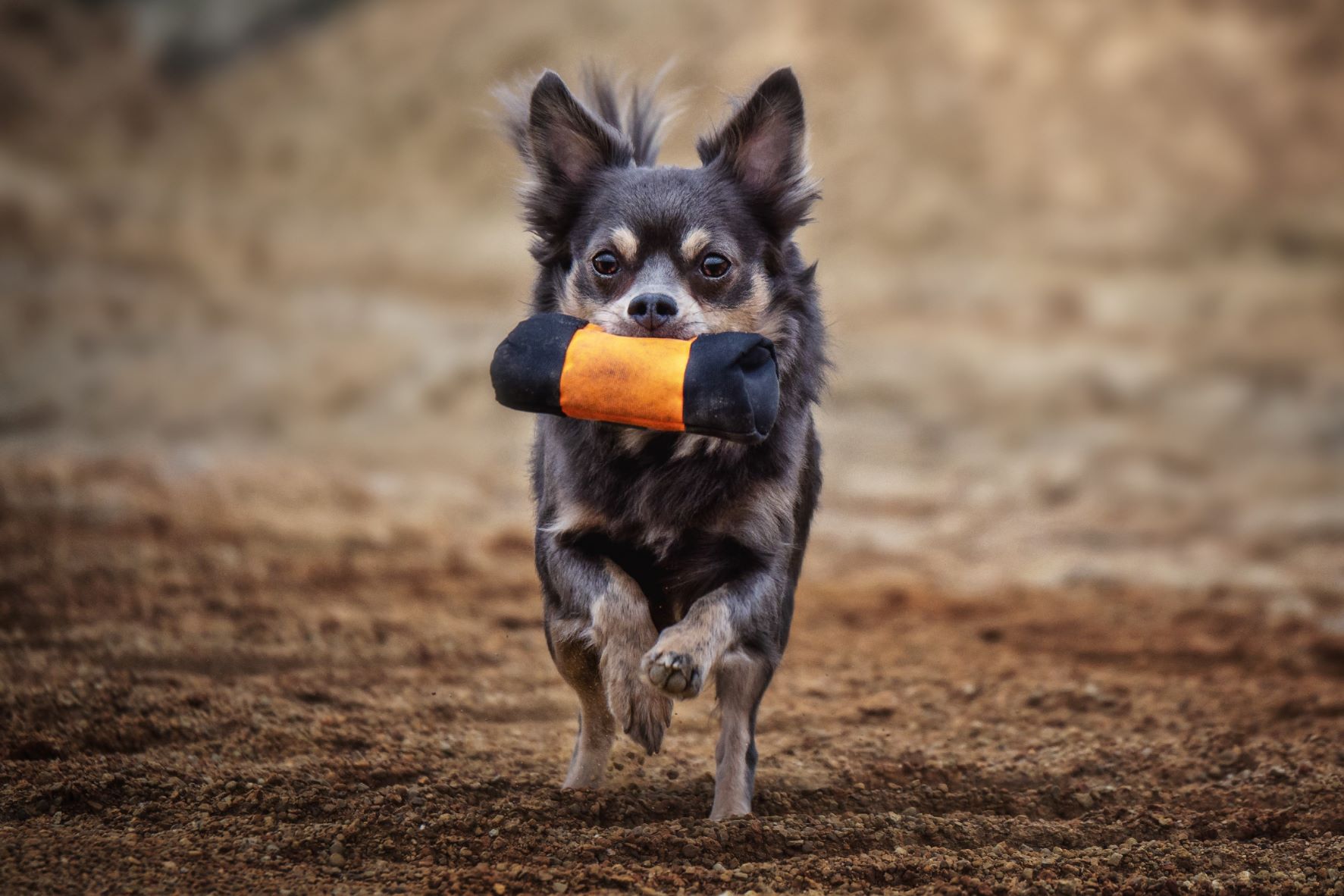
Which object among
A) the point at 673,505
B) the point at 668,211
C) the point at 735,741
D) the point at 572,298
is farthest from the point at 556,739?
the point at 668,211

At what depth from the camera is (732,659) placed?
4.30 metres

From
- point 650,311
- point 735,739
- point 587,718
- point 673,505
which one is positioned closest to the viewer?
point 650,311

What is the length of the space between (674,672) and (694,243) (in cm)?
156

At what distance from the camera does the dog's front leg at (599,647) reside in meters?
4.14

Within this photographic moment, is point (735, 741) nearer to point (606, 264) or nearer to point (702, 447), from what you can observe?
point (702, 447)

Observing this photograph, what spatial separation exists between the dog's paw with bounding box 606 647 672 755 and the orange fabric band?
32.1 inches

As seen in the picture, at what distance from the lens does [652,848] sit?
4008 millimetres

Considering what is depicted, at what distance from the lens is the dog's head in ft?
15.1

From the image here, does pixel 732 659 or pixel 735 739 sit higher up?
pixel 732 659

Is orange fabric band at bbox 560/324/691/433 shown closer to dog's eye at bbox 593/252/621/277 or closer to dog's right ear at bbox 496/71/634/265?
dog's eye at bbox 593/252/621/277

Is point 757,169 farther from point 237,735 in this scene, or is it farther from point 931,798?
point 237,735

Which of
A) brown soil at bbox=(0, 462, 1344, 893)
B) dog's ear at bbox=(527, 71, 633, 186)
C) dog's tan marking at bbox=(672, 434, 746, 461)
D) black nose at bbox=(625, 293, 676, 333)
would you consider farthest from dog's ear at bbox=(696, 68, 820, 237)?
brown soil at bbox=(0, 462, 1344, 893)

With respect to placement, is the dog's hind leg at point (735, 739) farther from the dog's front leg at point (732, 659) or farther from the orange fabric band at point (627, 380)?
the orange fabric band at point (627, 380)

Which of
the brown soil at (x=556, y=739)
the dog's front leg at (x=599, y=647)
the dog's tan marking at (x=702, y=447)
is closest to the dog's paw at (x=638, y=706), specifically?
the dog's front leg at (x=599, y=647)
